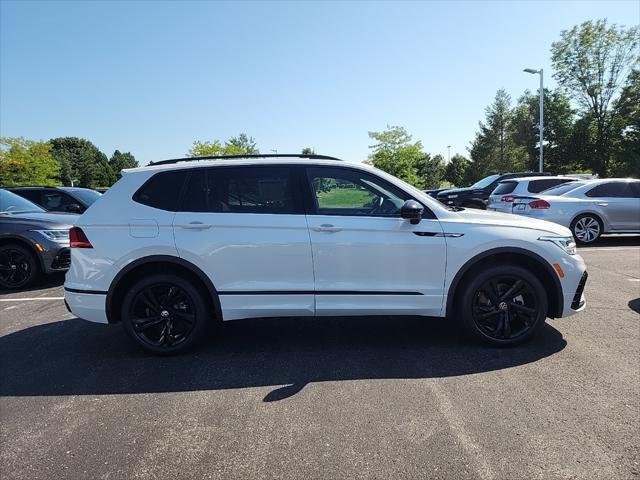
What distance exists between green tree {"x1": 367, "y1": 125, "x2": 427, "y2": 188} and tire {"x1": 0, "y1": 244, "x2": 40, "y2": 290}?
44.6 m

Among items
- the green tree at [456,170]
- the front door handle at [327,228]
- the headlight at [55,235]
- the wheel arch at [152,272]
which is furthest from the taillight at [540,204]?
the green tree at [456,170]

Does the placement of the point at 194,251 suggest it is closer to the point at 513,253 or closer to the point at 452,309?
the point at 452,309

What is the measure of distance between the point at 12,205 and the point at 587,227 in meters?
12.0

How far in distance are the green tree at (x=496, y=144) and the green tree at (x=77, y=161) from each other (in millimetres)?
65799

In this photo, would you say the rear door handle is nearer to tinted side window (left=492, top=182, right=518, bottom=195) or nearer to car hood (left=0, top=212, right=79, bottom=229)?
car hood (left=0, top=212, right=79, bottom=229)

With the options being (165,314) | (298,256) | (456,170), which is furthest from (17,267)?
(456,170)

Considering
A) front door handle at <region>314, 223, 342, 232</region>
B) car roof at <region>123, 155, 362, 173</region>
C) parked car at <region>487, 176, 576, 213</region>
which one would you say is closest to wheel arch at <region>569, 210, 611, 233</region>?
parked car at <region>487, 176, 576, 213</region>

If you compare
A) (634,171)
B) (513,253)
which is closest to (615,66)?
(634,171)

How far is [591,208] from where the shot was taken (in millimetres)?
9805

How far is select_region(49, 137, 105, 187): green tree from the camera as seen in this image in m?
76.9

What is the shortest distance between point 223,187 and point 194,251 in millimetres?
652

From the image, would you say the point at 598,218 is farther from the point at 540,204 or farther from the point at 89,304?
the point at 89,304

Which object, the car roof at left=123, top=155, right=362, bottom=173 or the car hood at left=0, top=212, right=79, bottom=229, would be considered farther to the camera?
the car hood at left=0, top=212, right=79, bottom=229

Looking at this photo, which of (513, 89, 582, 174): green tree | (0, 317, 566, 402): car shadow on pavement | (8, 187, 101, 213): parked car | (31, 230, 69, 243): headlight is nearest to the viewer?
(0, 317, 566, 402): car shadow on pavement
